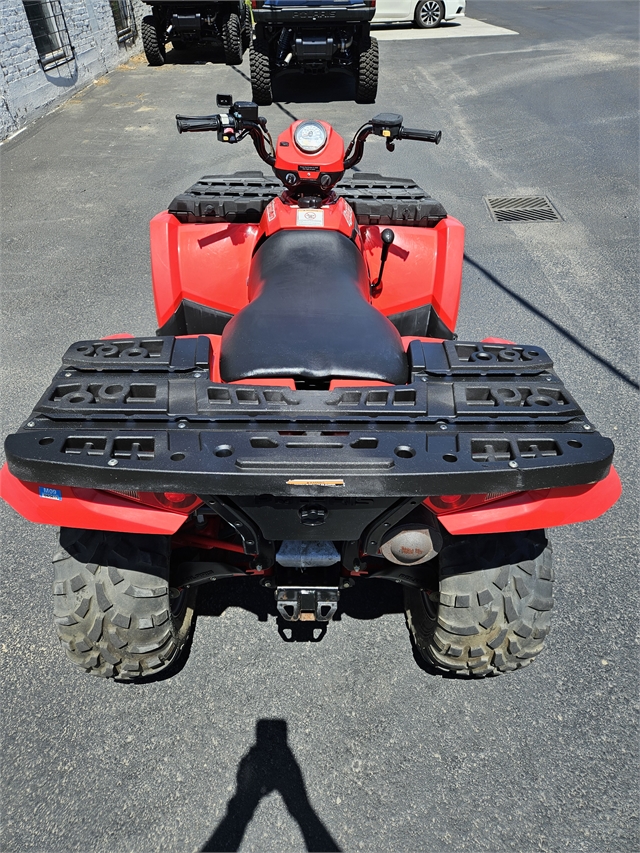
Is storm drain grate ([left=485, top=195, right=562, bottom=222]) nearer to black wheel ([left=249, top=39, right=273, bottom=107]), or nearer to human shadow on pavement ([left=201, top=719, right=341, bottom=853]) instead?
black wheel ([left=249, top=39, right=273, bottom=107])

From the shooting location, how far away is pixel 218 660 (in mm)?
2453

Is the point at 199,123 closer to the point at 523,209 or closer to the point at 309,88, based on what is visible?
the point at 523,209

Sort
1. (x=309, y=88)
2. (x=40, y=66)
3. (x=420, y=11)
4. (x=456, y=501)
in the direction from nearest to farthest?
(x=456, y=501) → (x=40, y=66) → (x=309, y=88) → (x=420, y=11)

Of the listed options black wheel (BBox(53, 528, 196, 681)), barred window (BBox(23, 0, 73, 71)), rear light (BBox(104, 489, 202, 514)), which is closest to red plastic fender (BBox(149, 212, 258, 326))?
black wheel (BBox(53, 528, 196, 681))

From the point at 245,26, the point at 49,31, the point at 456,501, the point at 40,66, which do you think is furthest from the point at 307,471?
the point at 245,26

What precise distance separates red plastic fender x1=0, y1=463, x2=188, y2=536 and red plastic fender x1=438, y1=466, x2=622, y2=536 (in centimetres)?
78

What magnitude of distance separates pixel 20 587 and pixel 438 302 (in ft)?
8.10

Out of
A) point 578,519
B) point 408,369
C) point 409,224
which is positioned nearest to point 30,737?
point 408,369

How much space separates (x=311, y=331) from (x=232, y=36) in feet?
38.1

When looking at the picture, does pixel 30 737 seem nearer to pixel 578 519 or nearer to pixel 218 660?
pixel 218 660

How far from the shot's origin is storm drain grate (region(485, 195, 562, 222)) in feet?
20.6

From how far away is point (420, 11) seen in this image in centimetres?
1497

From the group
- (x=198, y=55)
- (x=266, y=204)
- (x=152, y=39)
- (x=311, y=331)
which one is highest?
(x=311, y=331)

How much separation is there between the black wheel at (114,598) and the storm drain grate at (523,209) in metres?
5.45
